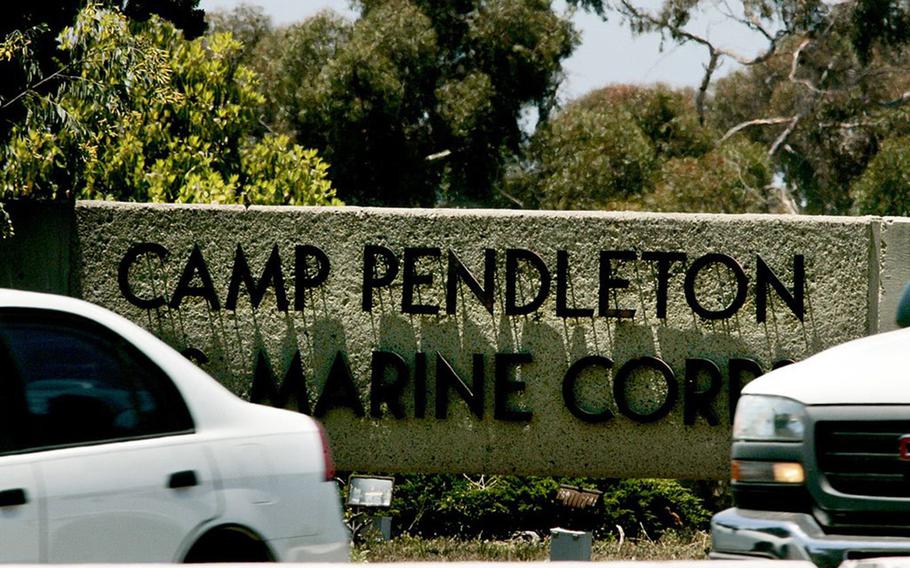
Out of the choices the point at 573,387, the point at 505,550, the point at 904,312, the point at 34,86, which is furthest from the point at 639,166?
the point at 904,312

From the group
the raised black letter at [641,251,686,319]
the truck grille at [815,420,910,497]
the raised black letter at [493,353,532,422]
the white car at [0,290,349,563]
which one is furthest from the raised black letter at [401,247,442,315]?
the truck grille at [815,420,910,497]

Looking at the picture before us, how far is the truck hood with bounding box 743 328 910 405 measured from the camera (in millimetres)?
5383

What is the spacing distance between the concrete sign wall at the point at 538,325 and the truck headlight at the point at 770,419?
5058 millimetres

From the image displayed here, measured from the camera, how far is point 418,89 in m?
35.8

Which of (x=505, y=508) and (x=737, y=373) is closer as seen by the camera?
(x=737, y=373)

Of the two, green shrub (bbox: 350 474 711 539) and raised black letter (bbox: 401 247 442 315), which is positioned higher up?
raised black letter (bbox: 401 247 442 315)

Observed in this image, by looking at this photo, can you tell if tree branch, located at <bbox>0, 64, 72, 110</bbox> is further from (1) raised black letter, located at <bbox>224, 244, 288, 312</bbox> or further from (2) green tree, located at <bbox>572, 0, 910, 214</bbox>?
(2) green tree, located at <bbox>572, 0, 910, 214</bbox>

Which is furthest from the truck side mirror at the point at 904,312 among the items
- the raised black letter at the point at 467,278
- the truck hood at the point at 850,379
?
the raised black letter at the point at 467,278

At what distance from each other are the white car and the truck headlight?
1.58 m

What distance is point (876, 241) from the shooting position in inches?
A: 426

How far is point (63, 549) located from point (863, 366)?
2.91 metres

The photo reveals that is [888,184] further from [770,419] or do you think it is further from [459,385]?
[770,419]

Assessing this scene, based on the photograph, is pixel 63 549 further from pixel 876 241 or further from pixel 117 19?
pixel 876 241

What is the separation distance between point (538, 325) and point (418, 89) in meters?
25.6
